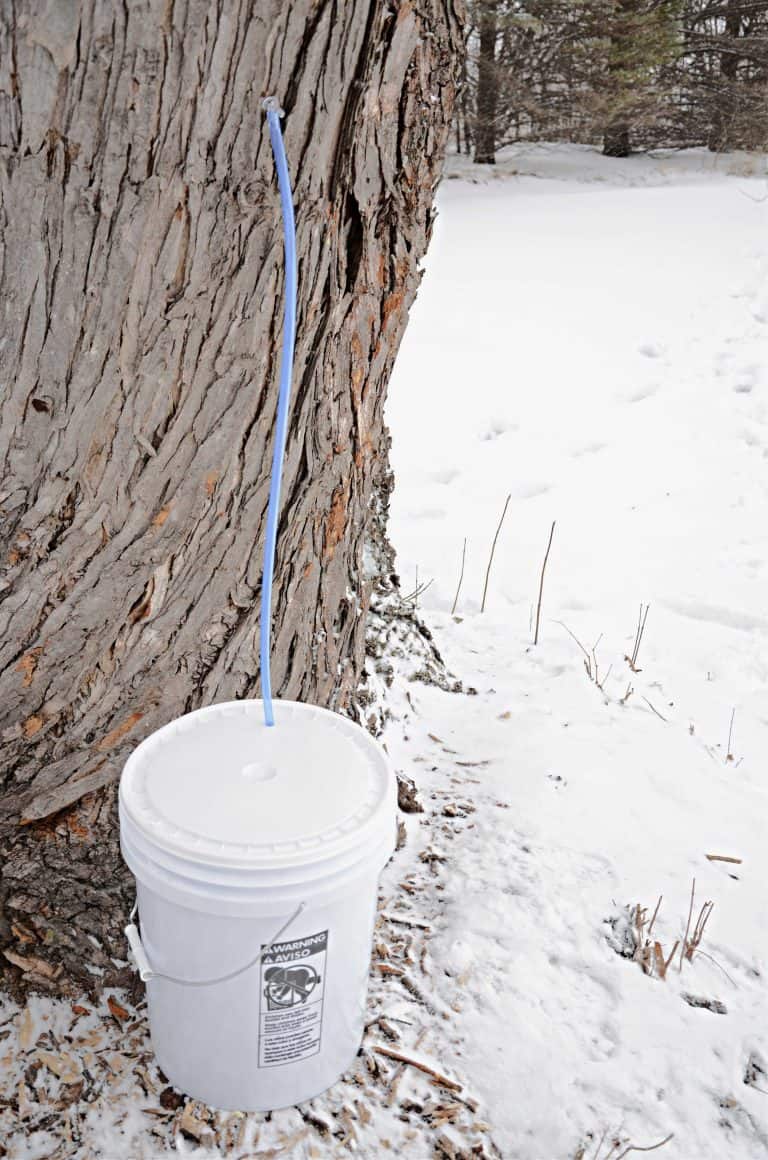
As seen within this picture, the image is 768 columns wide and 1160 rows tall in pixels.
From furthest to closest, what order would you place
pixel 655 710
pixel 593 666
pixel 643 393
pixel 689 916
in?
pixel 643 393 < pixel 593 666 < pixel 655 710 < pixel 689 916

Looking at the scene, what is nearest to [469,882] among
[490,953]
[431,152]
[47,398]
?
[490,953]

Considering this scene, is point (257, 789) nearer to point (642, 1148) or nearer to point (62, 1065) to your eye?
point (62, 1065)

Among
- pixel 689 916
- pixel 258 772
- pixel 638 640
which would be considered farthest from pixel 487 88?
pixel 258 772

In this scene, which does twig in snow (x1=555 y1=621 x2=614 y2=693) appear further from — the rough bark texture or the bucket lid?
the bucket lid

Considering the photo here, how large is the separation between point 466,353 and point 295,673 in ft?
14.7

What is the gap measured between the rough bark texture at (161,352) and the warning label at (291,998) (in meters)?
0.42

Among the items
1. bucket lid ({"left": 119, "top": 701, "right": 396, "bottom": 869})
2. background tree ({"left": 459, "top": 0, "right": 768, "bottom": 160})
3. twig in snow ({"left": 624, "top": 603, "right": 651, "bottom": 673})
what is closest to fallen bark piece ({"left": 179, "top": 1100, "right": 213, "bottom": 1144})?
bucket lid ({"left": 119, "top": 701, "right": 396, "bottom": 869})

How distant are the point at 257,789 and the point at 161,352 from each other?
677mm

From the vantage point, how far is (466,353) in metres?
5.83

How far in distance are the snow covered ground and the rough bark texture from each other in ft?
1.35

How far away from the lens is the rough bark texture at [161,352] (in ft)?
3.95

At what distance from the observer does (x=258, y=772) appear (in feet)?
4.28

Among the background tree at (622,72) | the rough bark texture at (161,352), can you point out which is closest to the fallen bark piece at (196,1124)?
the rough bark texture at (161,352)

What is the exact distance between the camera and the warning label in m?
1.25
